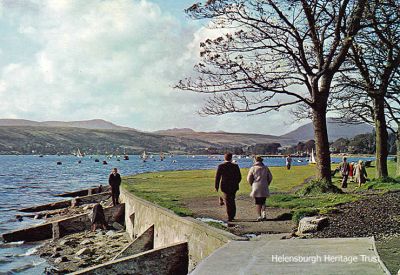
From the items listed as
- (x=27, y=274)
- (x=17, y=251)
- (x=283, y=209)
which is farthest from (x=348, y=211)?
(x=17, y=251)

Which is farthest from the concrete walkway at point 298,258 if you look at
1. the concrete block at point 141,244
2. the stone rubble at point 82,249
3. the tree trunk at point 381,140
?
the tree trunk at point 381,140

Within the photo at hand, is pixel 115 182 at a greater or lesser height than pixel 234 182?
lesser

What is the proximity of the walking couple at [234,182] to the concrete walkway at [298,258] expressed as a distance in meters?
4.82

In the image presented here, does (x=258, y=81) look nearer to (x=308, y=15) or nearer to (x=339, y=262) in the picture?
(x=308, y=15)

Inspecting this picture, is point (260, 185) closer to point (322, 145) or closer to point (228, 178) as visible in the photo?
point (228, 178)

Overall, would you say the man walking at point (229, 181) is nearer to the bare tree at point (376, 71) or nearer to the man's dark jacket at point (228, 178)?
the man's dark jacket at point (228, 178)

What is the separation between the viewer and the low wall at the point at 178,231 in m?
10.4

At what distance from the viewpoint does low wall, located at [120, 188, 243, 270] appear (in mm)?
10438

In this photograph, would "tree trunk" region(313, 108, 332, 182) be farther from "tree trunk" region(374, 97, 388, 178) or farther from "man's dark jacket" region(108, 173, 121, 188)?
"man's dark jacket" region(108, 173, 121, 188)

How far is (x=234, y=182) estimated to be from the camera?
1379 centimetres

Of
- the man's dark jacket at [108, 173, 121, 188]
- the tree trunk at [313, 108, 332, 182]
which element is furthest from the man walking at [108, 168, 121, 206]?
the tree trunk at [313, 108, 332, 182]

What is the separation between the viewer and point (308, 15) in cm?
2100

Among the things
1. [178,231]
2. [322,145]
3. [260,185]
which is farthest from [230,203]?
[322,145]

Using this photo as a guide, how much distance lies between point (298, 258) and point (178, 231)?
18.9 ft
